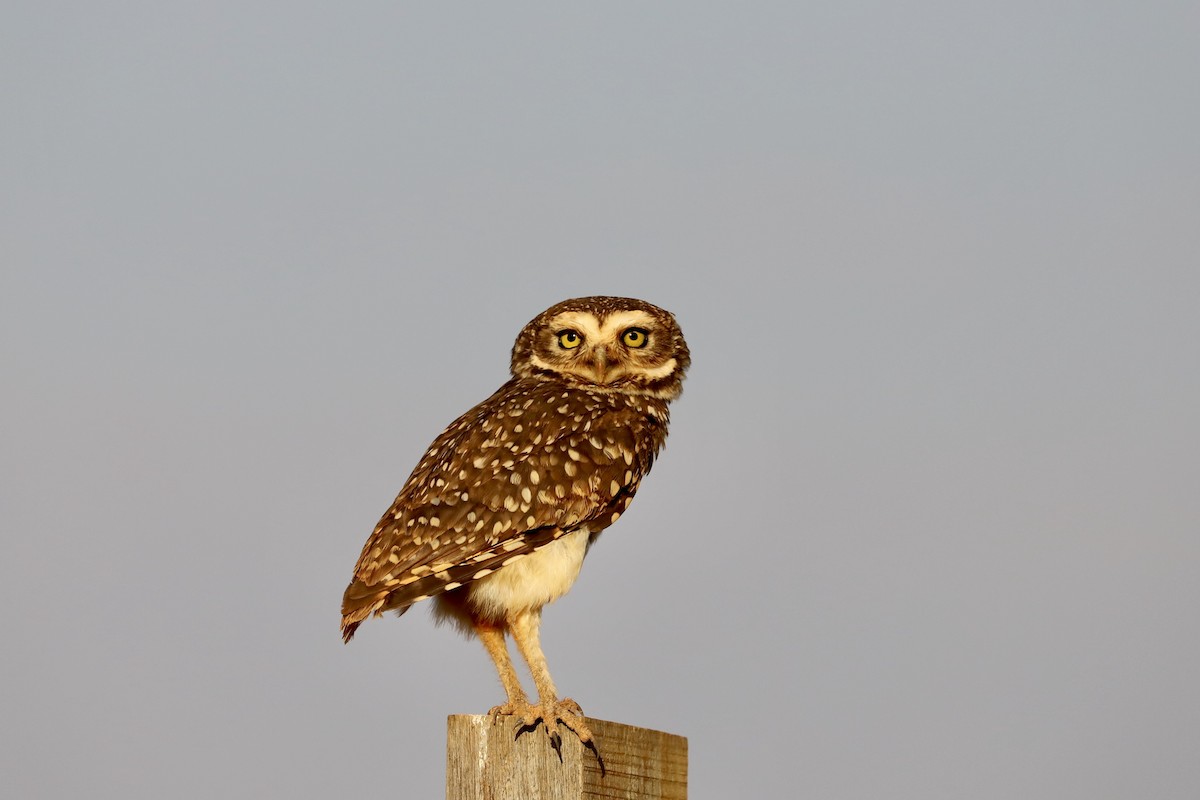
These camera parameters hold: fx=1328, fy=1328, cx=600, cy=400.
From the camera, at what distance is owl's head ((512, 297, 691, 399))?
5.73 metres

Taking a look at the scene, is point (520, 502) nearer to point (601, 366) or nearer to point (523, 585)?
point (523, 585)

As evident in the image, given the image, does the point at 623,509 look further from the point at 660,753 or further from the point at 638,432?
the point at 660,753

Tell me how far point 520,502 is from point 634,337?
132 centimetres

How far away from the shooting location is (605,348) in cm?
575

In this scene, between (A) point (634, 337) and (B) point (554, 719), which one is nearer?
(B) point (554, 719)

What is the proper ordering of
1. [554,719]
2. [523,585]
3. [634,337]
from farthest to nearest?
[634,337], [523,585], [554,719]

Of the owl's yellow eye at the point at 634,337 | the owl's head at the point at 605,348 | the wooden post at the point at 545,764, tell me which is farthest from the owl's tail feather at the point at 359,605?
the owl's yellow eye at the point at 634,337

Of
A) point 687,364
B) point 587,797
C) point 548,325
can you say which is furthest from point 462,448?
point 587,797

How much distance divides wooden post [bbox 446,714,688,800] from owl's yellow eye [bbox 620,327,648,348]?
7.98 feet

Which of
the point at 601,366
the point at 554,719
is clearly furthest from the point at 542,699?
the point at 601,366

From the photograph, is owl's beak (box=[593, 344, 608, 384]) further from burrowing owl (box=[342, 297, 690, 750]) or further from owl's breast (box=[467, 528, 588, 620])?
owl's breast (box=[467, 528, 588, 620])

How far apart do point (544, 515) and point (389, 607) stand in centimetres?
65

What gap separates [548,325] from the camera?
5.85 metres

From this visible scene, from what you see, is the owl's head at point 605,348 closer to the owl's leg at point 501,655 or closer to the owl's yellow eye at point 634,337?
the owl's yellow eye at point 634,337
